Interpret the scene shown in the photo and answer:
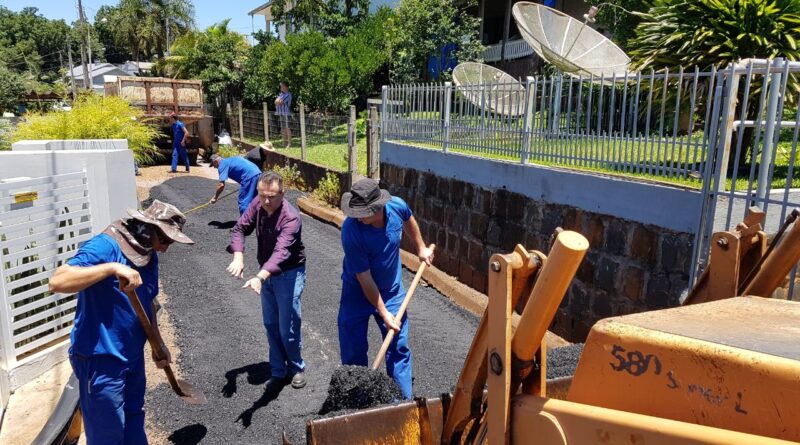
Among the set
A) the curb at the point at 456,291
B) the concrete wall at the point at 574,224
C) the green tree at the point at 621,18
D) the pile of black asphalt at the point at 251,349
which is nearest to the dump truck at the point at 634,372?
the pile of black asphalt at the point at 251,349

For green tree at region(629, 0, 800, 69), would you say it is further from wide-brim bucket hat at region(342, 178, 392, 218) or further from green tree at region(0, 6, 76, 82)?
green tree at region(0, 6, 76, 82)

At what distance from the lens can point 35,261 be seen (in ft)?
15.6

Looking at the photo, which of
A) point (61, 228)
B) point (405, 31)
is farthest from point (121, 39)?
point (61, 228)

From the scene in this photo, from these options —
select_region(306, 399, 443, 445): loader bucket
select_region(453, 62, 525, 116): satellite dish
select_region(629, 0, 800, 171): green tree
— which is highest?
select_region(629, 0, 800, 171): green tree

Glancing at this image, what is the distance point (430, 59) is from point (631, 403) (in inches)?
742

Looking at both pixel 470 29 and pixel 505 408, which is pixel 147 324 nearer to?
pixel 505 408

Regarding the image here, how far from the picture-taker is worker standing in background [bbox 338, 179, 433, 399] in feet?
12.8

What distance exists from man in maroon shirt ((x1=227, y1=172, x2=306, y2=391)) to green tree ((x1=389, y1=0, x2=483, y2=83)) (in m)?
15.0

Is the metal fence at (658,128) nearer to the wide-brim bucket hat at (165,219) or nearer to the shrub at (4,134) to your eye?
the wide-brim bucket hat at (165,219)

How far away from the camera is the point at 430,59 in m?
19.4

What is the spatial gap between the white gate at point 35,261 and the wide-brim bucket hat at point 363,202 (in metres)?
2.72

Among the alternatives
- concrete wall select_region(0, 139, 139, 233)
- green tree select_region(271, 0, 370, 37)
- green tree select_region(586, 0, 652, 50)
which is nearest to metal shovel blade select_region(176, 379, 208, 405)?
concrete wall select_region(0, 139, 139, 233)

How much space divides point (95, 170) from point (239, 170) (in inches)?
120

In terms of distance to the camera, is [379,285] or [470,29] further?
[470,29]
